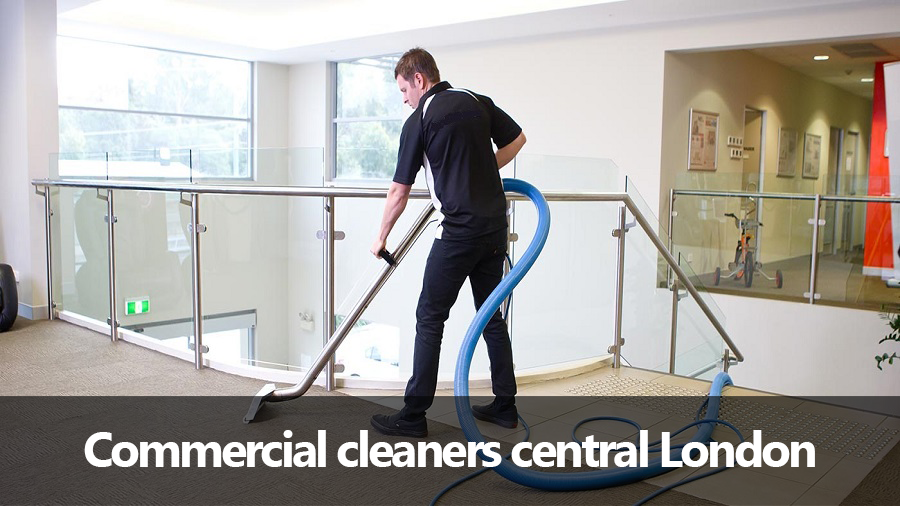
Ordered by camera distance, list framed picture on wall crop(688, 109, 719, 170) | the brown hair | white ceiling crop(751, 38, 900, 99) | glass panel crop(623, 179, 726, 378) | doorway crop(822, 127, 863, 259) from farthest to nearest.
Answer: white ceiling crop(751, 38, 900, 99) < framed picture on wall crop(688, 109, 719, 170) < doorway crop(822, 127, 863, 259) < glass panel crop(623, 179, 726, 378) < the brown hair

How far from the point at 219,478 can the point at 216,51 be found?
8.56 m

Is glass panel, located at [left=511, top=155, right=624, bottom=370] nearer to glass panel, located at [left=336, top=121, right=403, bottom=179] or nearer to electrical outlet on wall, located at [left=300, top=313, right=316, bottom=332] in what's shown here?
electrical outlet on wall, located at [left=300, top=313, right=316, bottom=332]

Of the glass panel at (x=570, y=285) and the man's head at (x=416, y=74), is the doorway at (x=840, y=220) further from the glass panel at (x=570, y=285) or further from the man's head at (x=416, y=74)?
the man's head at (x=416, y=74)

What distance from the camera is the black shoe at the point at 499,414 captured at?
3.08 metres

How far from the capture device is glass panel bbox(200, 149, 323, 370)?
3.91m

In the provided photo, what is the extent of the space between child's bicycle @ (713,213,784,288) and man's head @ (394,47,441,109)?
4789mm

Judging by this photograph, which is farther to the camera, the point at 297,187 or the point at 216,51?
the point at 216,51

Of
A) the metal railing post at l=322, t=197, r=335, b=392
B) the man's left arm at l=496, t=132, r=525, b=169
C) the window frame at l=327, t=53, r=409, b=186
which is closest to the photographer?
the man's left arm at l=496, t=132, r=525, b=169

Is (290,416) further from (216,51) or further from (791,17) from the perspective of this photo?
(216,51)

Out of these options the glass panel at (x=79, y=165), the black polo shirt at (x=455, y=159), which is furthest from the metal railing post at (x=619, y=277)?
the glass panel at (x=79, y=165)

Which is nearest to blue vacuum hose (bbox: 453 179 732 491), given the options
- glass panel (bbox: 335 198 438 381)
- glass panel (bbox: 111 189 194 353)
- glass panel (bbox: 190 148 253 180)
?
glass panel (bbox: 335 198 438 381)

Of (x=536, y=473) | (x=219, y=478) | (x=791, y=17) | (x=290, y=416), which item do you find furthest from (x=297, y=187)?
(x=791, y=17)

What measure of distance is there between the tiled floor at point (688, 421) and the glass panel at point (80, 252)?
2.32 m

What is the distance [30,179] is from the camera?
5465 millimetres
